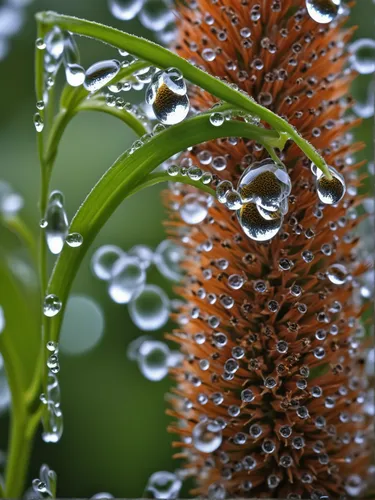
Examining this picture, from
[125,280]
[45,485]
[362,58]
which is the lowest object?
[45,485]

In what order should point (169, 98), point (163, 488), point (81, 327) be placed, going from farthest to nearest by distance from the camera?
point (81, 327) < point (163, 488) < point (169, 98)

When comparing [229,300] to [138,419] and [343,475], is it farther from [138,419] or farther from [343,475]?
[138,419]

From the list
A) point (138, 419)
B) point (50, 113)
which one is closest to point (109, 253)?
point (50, 113)

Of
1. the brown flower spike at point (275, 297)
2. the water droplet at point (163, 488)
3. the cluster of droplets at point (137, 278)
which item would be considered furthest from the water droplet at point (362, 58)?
the water droplet at point (163, 488)

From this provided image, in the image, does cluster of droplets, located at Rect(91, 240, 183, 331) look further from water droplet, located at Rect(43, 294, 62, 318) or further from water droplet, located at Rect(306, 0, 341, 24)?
water droplet, located at Rect(306, 0, 341, 24)

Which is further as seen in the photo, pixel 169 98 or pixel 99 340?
pixel 99 340

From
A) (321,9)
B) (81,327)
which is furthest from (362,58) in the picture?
(81,327)

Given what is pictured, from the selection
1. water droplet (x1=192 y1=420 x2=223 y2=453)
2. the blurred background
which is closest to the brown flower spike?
water droplet (x1=192 y1=420 x2=223 y2=453)

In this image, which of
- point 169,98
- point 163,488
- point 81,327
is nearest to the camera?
point 169,98

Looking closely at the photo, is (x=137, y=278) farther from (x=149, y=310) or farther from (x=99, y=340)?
(x=99, y=340)
